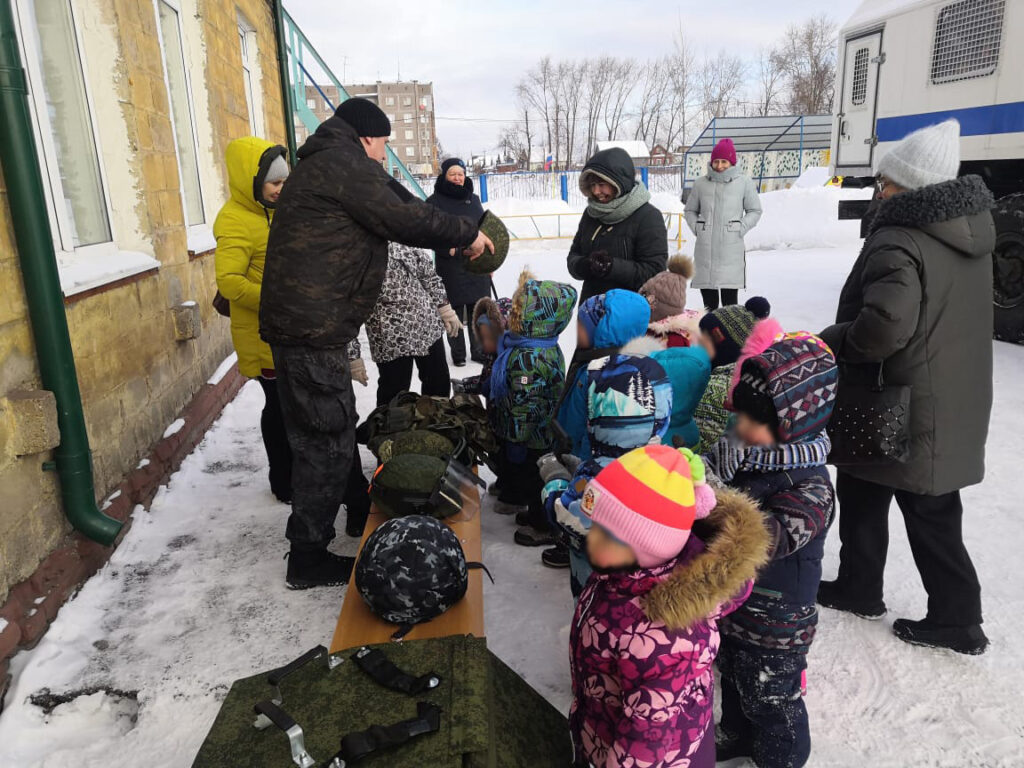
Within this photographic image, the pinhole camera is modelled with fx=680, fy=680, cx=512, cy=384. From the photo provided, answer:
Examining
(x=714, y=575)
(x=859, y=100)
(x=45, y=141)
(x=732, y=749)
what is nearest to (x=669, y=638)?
(x=714, y=575)

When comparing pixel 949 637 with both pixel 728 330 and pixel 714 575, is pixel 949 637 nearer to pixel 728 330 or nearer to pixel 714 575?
pixel 728 330

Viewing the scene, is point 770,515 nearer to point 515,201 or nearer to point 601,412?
point 601,412

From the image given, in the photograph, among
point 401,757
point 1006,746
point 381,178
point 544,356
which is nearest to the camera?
point 401,757

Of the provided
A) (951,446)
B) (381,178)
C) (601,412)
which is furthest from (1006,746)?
(381,178)

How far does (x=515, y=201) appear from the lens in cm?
2323

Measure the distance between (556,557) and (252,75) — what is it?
720cm

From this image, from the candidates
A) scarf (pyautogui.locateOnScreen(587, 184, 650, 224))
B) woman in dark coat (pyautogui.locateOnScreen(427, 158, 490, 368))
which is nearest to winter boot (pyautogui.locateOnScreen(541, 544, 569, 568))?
scarf (pyautogui.locateOnScreen(587, 184, 650, 224))

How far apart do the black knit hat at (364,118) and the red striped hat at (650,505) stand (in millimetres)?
1823

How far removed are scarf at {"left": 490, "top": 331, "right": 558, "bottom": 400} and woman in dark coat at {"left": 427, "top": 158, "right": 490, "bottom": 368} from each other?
2158 mm

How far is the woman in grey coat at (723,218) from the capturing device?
21.8 feet

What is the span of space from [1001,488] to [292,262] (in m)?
3.67

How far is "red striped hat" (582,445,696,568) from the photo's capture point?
4.70 feet

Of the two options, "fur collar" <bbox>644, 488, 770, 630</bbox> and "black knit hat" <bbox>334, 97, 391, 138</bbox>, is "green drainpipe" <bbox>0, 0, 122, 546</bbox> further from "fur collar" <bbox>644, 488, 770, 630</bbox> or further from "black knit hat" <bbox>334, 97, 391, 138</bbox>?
"fur collar" <bbox>644, 488, 770, 630</bbox>

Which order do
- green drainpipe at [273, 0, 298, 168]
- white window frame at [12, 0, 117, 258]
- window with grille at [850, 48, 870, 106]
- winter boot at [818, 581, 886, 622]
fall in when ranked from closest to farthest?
winter boot at [818, 581, 886, 622] → white window frame at [12, 0, 117, 258] → window with grille at [850, 48, 870, 106] → green drainpipe at [273, 0, 298, 168]
